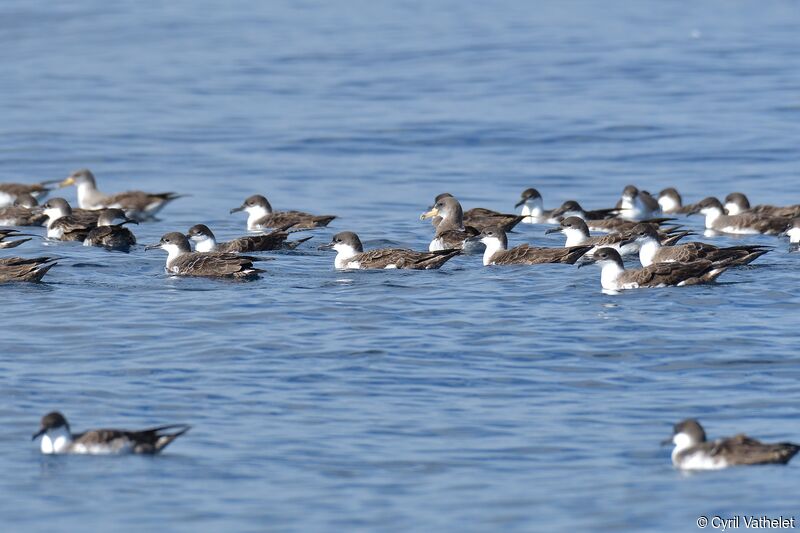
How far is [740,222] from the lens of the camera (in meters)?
22.6

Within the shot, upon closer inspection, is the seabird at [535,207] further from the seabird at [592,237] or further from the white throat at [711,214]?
the seabird at [592,237]

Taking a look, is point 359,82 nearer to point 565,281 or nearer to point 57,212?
point 57,212

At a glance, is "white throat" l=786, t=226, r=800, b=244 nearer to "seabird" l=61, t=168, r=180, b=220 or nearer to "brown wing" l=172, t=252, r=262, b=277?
"brown wing" l=172, t=252, r=262, b=277

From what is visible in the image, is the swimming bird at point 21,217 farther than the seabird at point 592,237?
Yes

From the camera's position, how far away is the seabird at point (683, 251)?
1791 centimetres

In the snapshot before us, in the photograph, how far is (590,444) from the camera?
37.9 feet

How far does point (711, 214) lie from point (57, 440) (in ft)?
48.2

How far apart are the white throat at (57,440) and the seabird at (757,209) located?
1411cm

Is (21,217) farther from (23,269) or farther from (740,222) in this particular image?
(740,222)

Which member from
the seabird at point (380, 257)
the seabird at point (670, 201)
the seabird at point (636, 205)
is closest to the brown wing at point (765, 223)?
the seabird at point (636, 205)

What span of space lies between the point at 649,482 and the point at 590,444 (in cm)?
91

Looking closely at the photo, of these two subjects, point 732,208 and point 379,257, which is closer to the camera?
point 379,257

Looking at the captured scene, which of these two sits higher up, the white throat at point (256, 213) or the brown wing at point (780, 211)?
the white throat at point (256, 213)

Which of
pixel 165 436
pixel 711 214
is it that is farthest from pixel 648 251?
pixel 165 436
